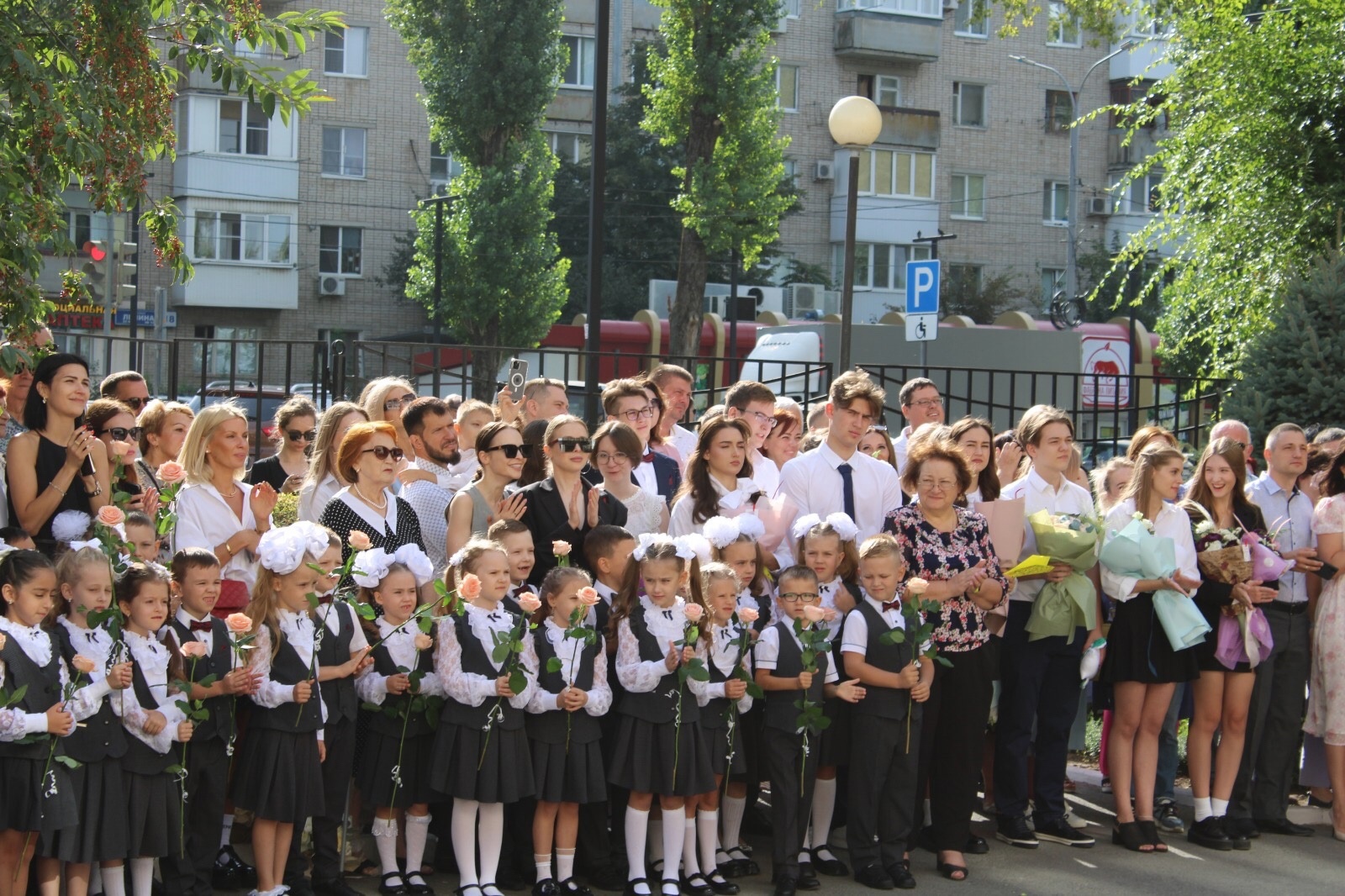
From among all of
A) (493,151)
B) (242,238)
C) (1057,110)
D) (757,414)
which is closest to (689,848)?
(757,414)

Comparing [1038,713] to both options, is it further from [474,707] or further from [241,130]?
[241,130]

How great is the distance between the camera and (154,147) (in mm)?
7422

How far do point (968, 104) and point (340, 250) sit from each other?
20016 mm

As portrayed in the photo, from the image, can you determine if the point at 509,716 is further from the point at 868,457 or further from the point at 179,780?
the point at 868,457

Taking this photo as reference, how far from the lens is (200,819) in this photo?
6156 mm

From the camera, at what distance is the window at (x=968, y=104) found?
48.7 metres

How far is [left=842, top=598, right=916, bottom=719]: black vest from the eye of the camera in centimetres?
704

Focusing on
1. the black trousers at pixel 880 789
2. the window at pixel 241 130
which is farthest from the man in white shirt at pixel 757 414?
the window at pixel 241 130

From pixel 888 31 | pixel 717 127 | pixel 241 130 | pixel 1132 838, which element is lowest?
pixel 1132 838

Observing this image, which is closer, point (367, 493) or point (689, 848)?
point (689, 848)

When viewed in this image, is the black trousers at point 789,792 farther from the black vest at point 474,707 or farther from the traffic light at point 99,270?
the traffic light at point 99,270

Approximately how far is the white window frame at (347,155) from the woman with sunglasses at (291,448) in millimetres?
36672

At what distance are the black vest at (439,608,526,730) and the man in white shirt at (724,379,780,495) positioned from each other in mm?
2360

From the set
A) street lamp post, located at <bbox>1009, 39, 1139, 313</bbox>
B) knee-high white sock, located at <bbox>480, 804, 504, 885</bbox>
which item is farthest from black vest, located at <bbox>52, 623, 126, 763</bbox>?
street lamp post, located at <bbox>1009, 39, 1139, 313</bbox>
